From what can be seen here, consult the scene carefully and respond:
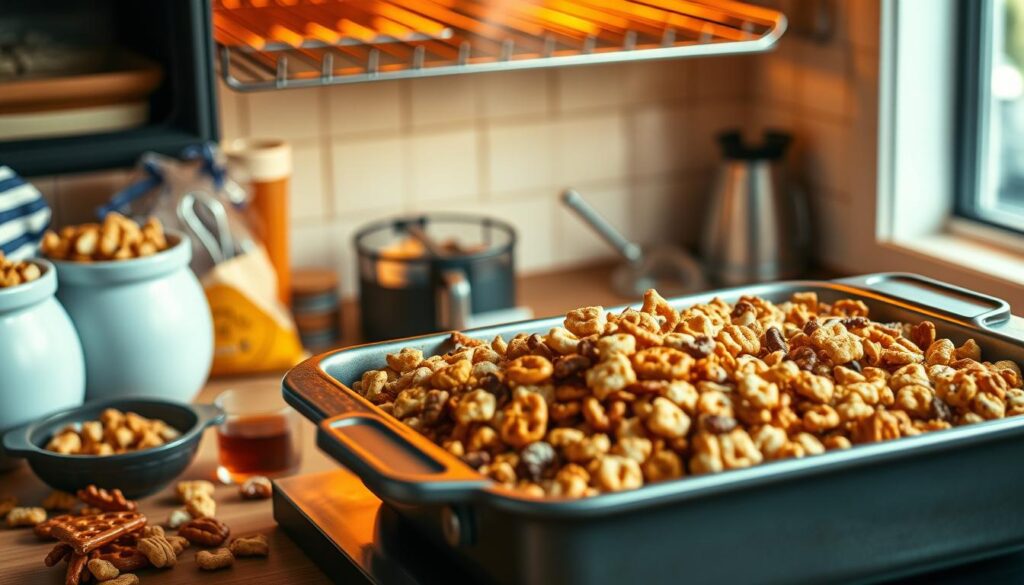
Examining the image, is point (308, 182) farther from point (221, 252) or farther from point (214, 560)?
point (214, 560)

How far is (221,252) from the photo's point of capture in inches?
71.9

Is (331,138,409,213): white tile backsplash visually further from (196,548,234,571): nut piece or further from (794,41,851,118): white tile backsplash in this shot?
(196,548,234,571): nut piece

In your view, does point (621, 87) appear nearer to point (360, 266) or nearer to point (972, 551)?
point (360, 266)

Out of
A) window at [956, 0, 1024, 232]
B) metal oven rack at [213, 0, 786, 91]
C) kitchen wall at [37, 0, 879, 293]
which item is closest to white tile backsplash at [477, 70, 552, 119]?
kitchen wall at [37, 0, 879, 293]

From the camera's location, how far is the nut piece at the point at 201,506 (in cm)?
133

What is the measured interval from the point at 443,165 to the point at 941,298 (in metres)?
1.02

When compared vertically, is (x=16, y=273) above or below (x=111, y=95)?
below

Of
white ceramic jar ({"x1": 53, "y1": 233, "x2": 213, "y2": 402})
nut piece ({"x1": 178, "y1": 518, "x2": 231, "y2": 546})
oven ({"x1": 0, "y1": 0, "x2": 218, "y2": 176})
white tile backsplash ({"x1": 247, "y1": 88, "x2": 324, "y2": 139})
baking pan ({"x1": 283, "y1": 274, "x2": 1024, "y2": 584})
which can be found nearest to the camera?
baking pan ({"x1": 283, "y1": 274, "x2": 1024, "y2": 584})

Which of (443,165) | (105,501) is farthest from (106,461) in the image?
(443,165)

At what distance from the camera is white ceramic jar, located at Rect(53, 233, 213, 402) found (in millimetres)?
1552

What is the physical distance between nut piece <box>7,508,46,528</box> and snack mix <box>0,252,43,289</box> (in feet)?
0.77

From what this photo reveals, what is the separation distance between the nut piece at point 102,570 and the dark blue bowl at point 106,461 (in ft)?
0.62

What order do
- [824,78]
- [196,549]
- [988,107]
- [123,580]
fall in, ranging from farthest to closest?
[824,78]
[988,107]
[196,549]
[123,580]

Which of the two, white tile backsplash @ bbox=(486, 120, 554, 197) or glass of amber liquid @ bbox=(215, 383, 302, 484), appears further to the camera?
white tile backsplash @ bbox=(486, 120, 554, 197)
